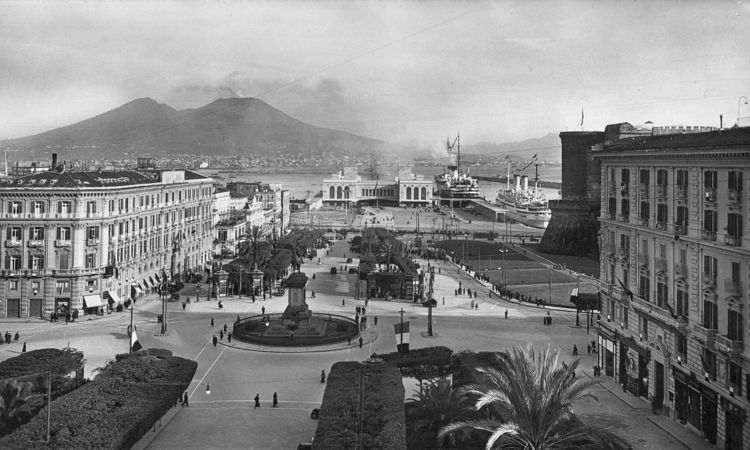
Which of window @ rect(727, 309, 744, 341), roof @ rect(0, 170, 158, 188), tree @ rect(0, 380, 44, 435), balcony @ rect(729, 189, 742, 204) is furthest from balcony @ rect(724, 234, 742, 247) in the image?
roof @ rect(0, 170, 158, 188)

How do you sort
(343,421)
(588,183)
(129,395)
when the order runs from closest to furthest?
(343,421) → (129,395) → (588,183)

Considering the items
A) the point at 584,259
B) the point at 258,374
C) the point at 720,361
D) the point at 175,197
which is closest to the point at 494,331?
the point at 258,374

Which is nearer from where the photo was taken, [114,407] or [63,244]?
[114,407]

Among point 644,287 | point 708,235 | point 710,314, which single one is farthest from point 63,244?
point 710,314

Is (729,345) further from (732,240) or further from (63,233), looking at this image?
(63,233)

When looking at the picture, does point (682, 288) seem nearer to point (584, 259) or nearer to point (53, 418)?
point (53, 418)
